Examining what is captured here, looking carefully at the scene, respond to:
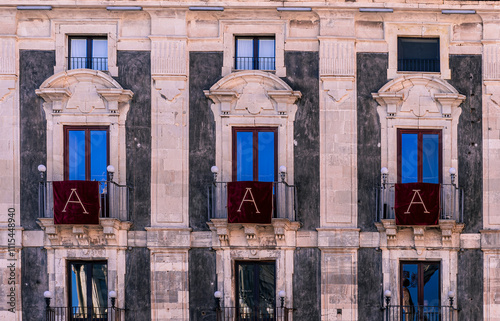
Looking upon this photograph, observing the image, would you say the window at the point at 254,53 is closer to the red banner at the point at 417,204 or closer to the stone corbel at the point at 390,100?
the stone corbel at the point at 390,100

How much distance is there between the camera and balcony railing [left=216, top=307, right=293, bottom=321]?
35.1 m

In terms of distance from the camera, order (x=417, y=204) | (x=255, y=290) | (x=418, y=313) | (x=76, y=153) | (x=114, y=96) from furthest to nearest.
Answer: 1. (x=76, y=153)
2. (x=114, y=96)
3. (x=255, y=290)
4. (x=418, y=313)
5. (x=417, y=204)

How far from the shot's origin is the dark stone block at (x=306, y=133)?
35656 millimetres

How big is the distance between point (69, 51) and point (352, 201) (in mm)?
9829

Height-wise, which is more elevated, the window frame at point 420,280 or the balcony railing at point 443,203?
the balcony railing at point 443,203

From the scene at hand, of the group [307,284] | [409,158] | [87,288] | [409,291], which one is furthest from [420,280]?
[87,288]

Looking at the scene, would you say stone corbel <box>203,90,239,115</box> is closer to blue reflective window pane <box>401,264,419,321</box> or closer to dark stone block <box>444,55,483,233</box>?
dark stone block <box>444,55,483,233</box>

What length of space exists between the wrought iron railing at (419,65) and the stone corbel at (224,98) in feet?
17.2

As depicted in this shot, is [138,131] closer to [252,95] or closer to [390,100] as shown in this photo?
[252,95]

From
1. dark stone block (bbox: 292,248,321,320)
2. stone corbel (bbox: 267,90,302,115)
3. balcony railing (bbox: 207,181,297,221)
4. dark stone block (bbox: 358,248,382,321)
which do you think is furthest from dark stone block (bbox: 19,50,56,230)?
dark stone block (bbox: 358,248,382,321)

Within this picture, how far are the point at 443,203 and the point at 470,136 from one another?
2.31 meters

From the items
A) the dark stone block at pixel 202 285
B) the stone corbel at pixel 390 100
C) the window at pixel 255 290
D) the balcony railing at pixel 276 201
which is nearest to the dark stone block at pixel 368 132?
the stone corbel at pixel 390 100

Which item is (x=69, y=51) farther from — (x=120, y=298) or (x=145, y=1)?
(x=120, y=298)

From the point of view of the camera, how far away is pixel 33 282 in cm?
3541
